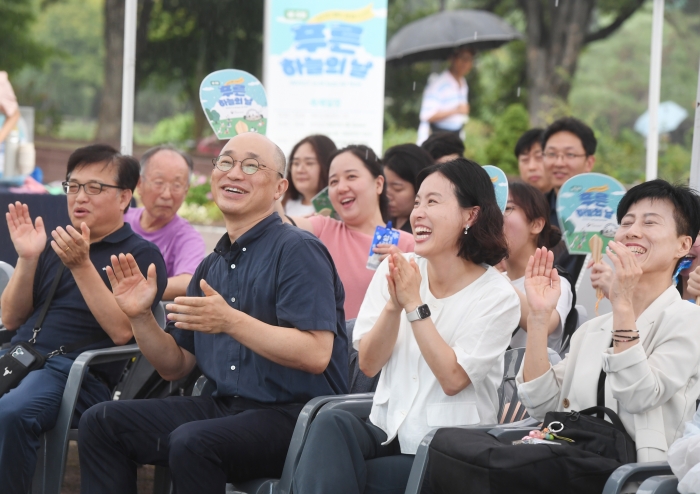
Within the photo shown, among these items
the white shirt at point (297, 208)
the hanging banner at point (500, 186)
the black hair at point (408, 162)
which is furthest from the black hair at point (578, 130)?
the hanging banner at point (500, 186)

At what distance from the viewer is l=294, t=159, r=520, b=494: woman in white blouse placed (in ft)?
10.1

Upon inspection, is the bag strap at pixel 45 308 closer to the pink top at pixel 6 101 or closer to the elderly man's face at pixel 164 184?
the elderly man's face at pixel 164 184

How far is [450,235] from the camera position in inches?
130

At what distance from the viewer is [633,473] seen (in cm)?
261

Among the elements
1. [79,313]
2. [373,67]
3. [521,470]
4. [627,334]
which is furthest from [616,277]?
[373,67]

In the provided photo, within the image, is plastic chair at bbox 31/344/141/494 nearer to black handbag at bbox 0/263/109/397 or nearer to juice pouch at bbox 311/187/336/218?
black handbag at bbox 0/263/109/397

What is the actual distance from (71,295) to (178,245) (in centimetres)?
114

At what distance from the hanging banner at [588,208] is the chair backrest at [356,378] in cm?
113

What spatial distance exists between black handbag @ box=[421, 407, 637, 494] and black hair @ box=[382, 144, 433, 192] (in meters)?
2.65

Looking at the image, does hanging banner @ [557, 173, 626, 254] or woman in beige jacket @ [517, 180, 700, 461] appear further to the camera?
hanging banner @ [557, 173, 626, 254]

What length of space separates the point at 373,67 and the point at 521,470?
244 inches

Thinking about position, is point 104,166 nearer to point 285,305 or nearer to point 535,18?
point 285,305

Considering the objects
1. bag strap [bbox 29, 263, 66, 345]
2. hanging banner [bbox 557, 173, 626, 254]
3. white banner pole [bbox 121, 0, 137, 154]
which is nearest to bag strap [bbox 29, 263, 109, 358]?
bag strap [bbox 29, 263, 66, 345]

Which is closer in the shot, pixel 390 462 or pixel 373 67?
pixel 390 462
